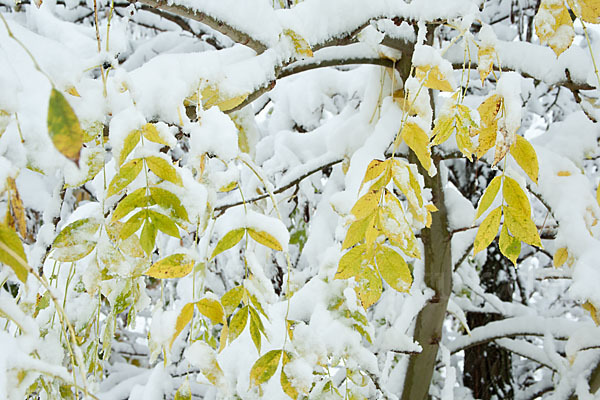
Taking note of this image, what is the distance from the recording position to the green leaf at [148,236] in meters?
0.53

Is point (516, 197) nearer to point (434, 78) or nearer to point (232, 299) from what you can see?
point (434, 78)

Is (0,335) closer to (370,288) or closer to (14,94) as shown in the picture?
(14,94)

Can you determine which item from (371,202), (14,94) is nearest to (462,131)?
(371,202)

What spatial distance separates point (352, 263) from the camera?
0.67 meters

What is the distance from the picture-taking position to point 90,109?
53 centimetres

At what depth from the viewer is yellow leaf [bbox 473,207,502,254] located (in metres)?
0.63

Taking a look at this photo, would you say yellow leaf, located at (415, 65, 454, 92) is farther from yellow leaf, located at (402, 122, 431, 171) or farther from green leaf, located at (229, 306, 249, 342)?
green leaf, located at (229, 306, 249, 342)

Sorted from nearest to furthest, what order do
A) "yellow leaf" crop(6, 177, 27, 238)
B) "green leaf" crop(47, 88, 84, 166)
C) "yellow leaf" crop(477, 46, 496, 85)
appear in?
"green leaf" crop(47, 88, 84, 166) < "yellow leaf" crop(6, 177, 27, 238) < "yellow leaf" crop(477, 46, 496, 85)

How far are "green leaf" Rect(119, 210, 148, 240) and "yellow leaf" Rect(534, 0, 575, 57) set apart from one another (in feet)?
1.81

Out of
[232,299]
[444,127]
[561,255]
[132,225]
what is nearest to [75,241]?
[132,225]

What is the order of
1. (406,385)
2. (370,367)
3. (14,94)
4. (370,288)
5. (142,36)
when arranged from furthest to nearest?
(142,36) < (406,385) < (370,367) < (370,288) < (14,94)

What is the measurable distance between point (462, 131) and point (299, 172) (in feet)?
2.60

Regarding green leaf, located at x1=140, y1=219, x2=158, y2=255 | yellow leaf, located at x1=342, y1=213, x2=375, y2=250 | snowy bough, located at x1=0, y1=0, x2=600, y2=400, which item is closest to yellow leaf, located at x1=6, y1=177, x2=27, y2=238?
snowy bough, located at x1=0, y1=0, x2=600, y2=400

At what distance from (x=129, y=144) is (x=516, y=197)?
17.6 inches
